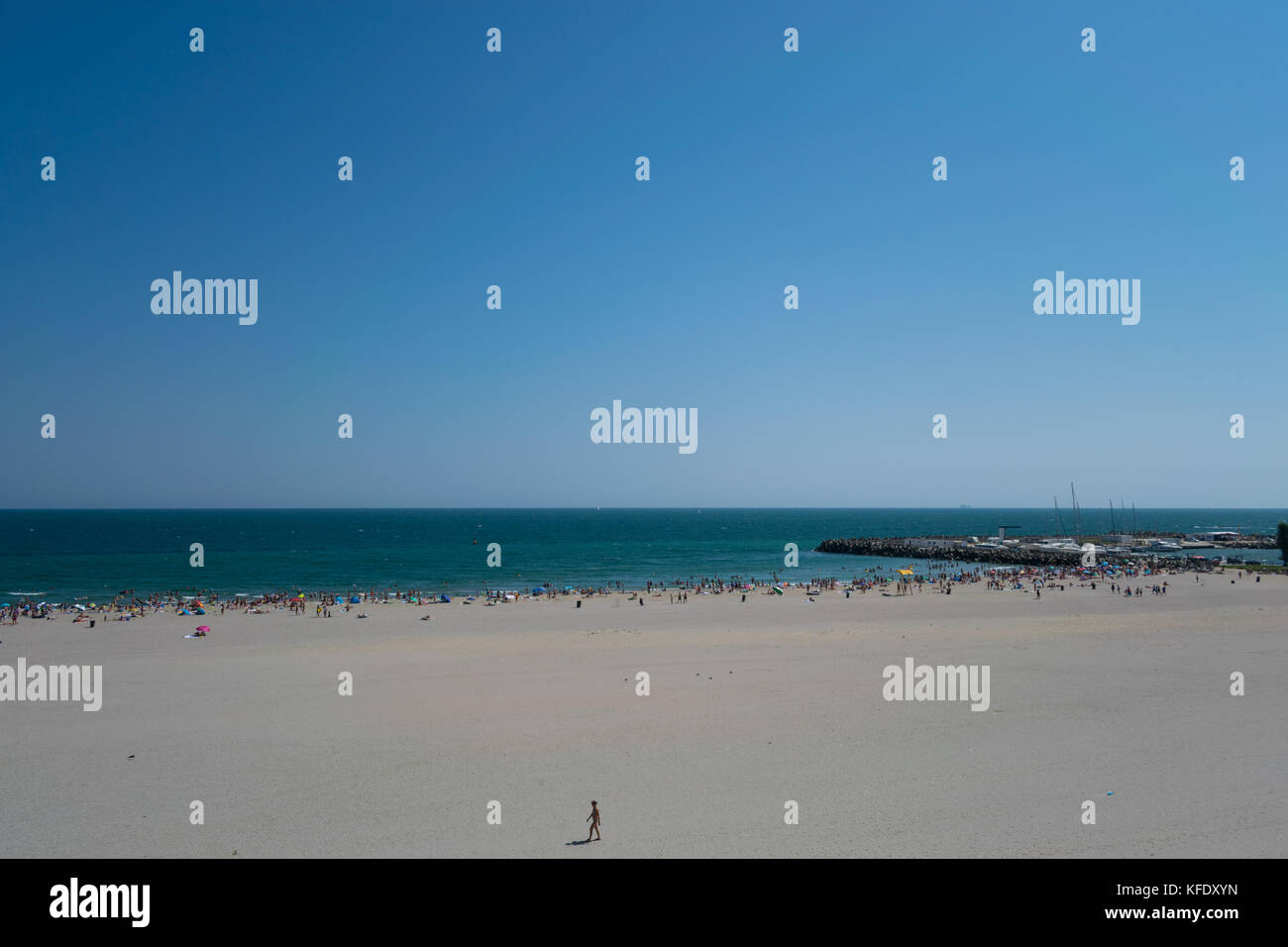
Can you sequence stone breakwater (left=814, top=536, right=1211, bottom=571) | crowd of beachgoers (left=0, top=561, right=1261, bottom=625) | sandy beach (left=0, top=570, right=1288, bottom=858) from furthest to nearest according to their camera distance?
stone breakwater (left=814, top=536, right=1211, bottom=571) < crowd of beachgoers (left=0, top=561, right=1261, bottom=625) < sandy beach (left=0, top=570, right=1288, bottom=858)

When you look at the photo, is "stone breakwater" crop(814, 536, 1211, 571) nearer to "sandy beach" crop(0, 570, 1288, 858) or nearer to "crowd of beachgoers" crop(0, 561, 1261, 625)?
"crowd of beachgoers" crop(0, 561, 1261, 625)

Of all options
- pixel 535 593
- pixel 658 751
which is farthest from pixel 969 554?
pixel 658 751

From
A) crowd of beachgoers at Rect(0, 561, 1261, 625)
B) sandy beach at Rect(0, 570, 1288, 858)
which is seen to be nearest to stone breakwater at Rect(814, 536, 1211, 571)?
crowd of beachgoers at Rect(0, 561, 1261, 625)

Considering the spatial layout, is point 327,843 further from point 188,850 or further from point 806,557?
point 806,557

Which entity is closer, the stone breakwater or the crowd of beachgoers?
the crowd of beachgoers

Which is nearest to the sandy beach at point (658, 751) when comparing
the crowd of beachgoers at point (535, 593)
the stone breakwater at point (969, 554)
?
the crowd of beachgoers at point (535, 593)
